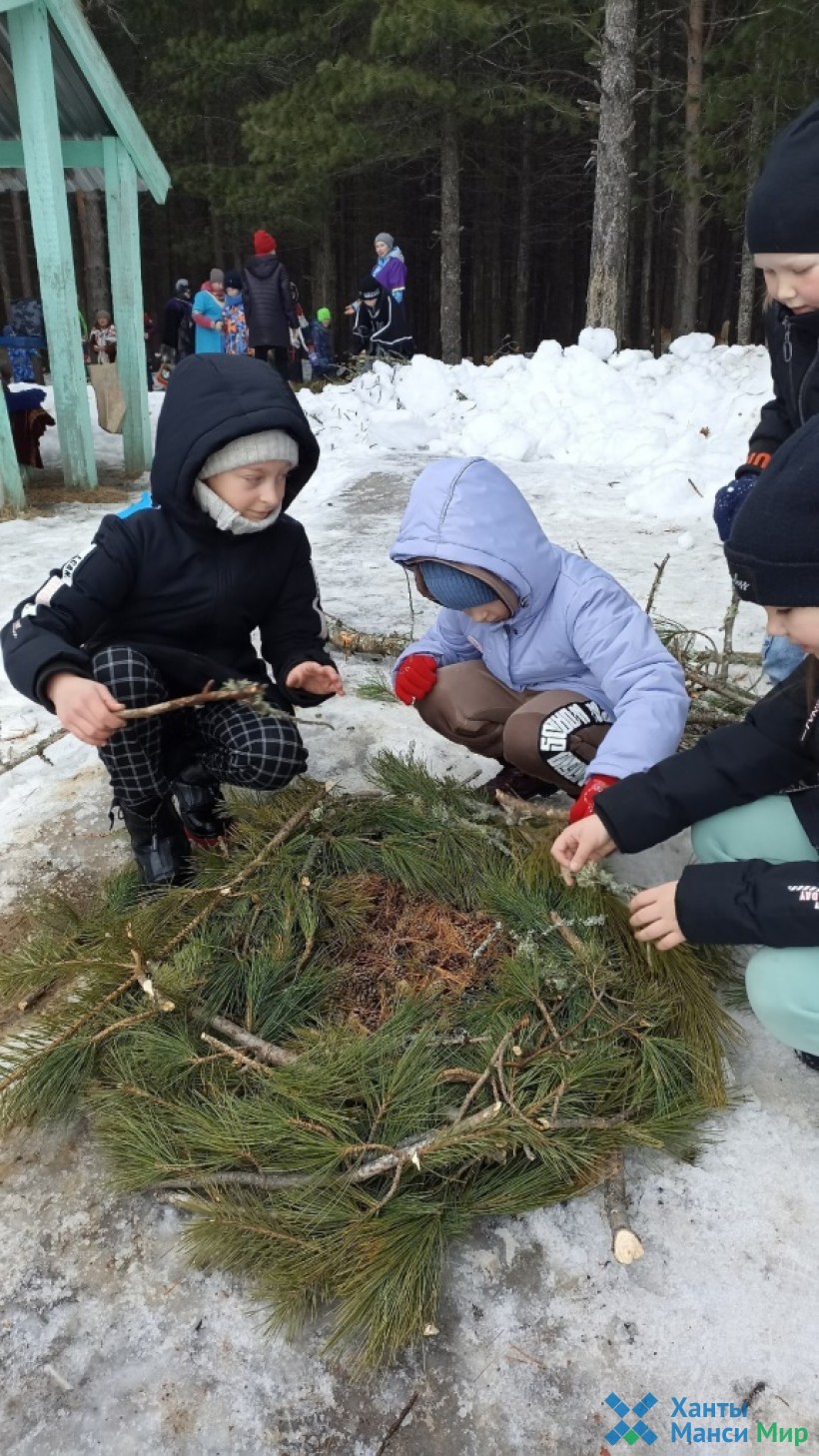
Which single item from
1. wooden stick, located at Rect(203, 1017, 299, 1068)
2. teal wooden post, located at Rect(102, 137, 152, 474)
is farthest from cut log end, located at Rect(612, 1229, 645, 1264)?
teal wooden post, located at Rect(102, 137, 152, 474)

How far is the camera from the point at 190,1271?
1377 millimetres

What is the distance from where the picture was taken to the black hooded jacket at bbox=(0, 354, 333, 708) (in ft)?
6.36

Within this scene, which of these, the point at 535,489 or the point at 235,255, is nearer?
the point at 535,489

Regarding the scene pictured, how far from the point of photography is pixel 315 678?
2.19m

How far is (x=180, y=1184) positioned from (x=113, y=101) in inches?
269

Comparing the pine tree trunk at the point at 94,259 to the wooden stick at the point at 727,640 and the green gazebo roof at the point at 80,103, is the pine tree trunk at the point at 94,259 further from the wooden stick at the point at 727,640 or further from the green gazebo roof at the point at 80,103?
the wooden stick at the point at 727,640

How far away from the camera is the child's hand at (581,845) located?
1.70 metres

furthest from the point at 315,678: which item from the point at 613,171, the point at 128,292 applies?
the point at 613,171

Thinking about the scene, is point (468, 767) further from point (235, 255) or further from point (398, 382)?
point (235, 255)

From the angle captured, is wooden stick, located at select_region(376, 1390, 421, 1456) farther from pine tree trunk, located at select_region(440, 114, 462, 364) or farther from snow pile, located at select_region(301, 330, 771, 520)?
pine tree trunk, located at select_region(440, 114, 462, 364)

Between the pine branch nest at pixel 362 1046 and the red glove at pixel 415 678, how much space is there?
0.39m

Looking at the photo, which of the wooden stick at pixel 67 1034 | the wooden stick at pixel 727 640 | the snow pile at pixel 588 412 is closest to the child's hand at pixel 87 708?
the wooden stick at pixel 67 1034

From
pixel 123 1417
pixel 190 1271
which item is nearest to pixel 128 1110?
pixel 190 1271

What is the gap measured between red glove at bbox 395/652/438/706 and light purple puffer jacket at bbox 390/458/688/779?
0.26 metres
